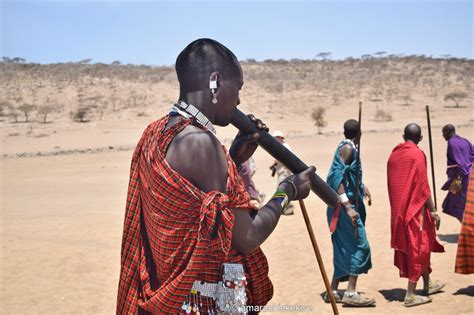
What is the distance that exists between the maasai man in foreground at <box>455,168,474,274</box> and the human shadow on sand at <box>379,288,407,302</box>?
956 mm

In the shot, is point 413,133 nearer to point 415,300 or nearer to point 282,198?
point 415,300

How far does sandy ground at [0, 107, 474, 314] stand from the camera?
6.39 metres

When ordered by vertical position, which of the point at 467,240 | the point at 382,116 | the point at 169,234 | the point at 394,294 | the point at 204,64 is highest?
the point at 204,64

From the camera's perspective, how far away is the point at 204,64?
7.77ft

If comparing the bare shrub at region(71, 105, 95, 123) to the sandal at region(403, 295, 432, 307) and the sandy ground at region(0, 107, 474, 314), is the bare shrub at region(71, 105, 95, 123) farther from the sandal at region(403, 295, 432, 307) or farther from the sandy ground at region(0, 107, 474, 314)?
the sandal at region(403, 295, 432, 307)

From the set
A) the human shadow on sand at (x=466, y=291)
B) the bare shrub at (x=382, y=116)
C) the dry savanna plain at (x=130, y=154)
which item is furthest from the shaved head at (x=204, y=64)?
the bare shrub at (x=382, y=116)

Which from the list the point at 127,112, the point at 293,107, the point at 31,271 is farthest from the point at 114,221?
the point at 293,107

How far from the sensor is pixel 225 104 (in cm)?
239

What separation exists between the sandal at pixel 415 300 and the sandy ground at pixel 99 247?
68 millimetres

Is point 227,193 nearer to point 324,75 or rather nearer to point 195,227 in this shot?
point 195,227

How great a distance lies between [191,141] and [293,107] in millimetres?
34646

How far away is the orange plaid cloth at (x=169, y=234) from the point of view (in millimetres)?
2172

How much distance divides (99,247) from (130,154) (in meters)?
14.2

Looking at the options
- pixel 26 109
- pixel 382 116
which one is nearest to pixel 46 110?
pixel 26 109
